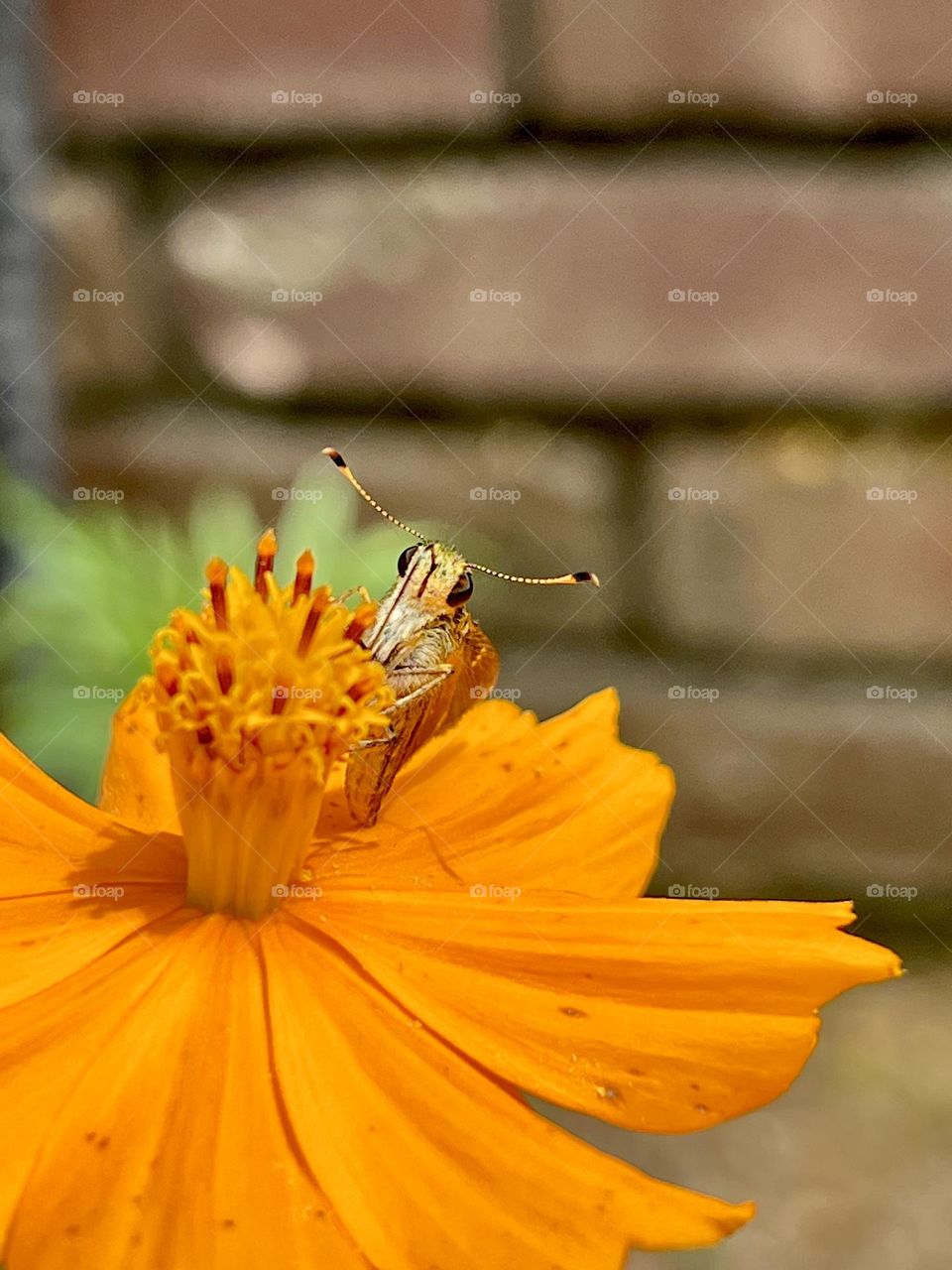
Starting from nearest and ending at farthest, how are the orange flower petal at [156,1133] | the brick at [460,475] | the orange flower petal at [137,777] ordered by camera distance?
1. the orange flower petal at [156,1133]
2. the orange flower petal at [137,777]
3. the brick at [460,475]

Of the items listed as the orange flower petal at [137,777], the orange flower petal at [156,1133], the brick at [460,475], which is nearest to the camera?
the orange flower petal at [156,1133]

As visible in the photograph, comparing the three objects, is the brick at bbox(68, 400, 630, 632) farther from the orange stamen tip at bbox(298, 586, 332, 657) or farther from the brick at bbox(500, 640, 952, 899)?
the orange stamen tip at bbox(298, 586, 332, 657)

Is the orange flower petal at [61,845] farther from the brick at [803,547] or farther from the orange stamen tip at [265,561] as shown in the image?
the brick at [803,547]

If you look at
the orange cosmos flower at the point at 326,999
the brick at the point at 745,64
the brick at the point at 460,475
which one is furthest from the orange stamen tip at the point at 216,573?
the brick at the point at 745,64

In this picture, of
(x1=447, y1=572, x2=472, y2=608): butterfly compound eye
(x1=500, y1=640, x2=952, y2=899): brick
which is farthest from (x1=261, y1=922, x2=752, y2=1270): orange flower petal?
(x1=500, y1=640, x2=952, y2=899): brick

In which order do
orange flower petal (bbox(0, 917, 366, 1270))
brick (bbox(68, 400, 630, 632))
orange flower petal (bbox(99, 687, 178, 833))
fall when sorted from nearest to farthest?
1. orange flower petal (bbox(0, 917, 366, 1270))
2. orange flower petal (bbox(99, 687, 178, 833))
3. brick (bbox(68, 400, 630, 632))

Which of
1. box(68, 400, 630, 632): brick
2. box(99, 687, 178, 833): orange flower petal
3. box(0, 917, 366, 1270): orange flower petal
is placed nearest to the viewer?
box(0, 917, 366, 1270): orange flower petal

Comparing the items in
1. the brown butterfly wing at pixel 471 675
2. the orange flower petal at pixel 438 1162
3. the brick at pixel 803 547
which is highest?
the brick at pixel 803 547

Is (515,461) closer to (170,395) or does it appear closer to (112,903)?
(170,395)

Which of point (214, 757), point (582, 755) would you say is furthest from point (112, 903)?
point (582, 755)
